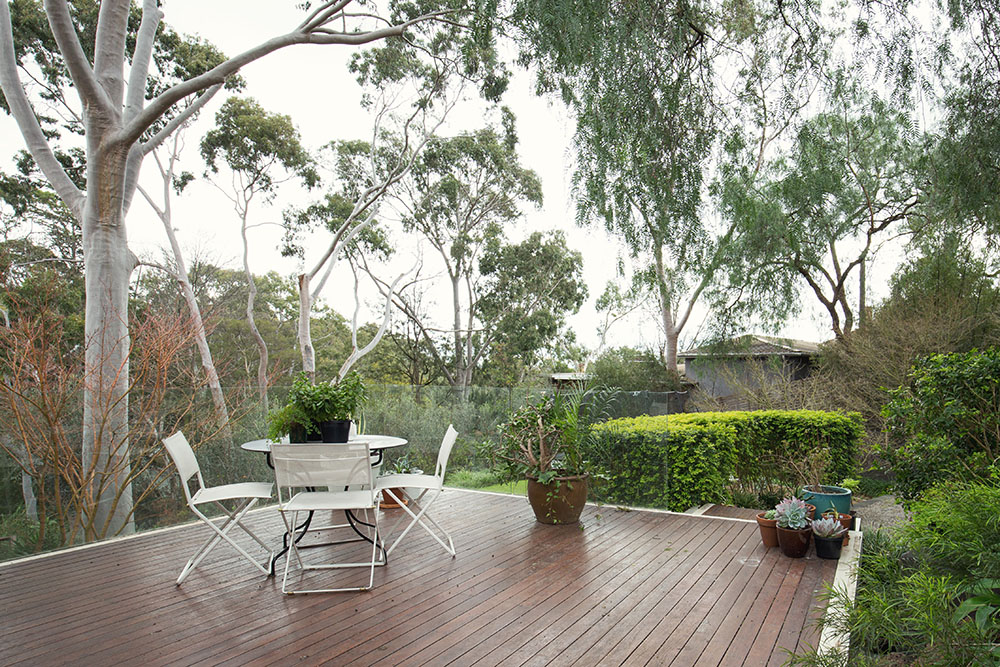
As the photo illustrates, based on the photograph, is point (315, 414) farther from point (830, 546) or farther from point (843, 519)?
point (843, 519)

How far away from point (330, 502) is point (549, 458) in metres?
2.01

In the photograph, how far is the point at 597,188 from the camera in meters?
2.32

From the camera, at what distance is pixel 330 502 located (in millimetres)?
3377

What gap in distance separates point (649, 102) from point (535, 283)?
1434 centimetres

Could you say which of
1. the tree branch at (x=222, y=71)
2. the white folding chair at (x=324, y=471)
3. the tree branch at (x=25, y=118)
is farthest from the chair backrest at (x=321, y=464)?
the tree branch at (x=25, y=118)

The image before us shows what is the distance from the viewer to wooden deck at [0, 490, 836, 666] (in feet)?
8.25

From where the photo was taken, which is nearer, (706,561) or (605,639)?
(605,639)

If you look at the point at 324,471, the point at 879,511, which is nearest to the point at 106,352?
the point at 324,471

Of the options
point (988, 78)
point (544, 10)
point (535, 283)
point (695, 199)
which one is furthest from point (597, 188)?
point (535, 283)

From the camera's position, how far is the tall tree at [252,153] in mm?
12305

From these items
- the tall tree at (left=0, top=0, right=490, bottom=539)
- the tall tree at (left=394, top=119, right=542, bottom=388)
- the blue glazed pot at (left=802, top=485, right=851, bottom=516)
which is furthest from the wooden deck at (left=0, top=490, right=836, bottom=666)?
the tall tree at (left=394, top=119, right=542, bottom=388)

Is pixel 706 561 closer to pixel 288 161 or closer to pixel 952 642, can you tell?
pixel 952 642

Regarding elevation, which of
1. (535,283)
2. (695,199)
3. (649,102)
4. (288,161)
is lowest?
(695,199)

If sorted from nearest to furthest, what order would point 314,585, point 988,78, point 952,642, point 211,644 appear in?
point 952,642, point 211,644, point 988,78, point 314,585
